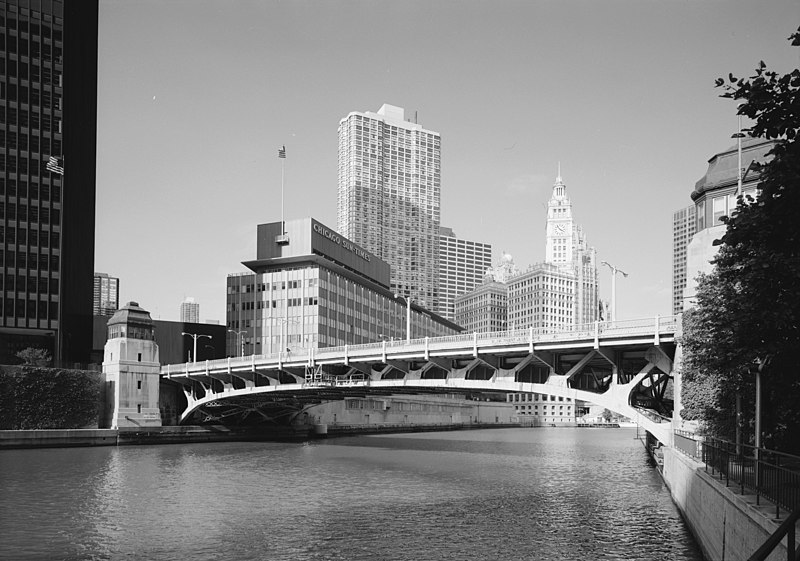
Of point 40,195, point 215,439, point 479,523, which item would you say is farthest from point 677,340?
point 40,195

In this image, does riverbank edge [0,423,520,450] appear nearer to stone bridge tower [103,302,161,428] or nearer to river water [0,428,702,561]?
stone bridge tower [103,302,161,428]

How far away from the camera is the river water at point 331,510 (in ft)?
112

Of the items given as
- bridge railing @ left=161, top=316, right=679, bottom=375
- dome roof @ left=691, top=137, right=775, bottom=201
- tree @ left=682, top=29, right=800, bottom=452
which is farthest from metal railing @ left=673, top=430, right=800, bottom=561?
dome roof @ left=691, top=137, right=775, bottom=201

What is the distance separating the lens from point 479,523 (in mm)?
40750

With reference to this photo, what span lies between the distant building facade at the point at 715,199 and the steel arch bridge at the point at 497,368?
4.37 meters

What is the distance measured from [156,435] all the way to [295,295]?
200 feet

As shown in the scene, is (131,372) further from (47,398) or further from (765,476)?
(765,476)

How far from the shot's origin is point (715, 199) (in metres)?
56.6

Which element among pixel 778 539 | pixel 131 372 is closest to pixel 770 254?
pixel 778 539

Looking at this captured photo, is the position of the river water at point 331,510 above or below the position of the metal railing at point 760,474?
below

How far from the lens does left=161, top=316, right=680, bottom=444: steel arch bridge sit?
182 ft

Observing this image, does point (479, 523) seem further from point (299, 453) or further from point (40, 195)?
point (40, 195)

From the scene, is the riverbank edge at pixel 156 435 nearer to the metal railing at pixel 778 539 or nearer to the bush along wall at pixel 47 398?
the bush along wall at pixel 47 398

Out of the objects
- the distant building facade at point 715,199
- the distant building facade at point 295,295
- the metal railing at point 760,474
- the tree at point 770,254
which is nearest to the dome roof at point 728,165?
the distant building facade at point 715,199
